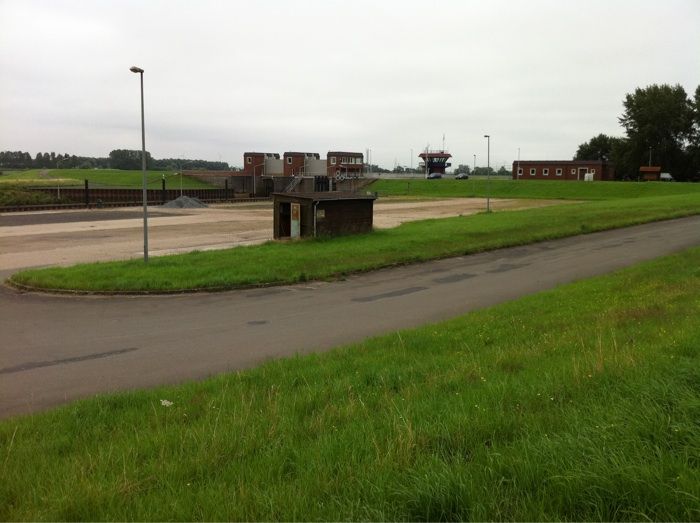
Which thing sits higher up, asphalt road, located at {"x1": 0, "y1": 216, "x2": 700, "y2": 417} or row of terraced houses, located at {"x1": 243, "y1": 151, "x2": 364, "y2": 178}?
row of terraced houses, located at {"x1": 243, "y1": 151, "x2": 364, "y2": 178}

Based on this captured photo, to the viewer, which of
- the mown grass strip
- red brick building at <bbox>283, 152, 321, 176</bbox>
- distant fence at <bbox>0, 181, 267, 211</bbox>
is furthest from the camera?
red brick building at <bbox>283, 152, 321, 176</bbox>

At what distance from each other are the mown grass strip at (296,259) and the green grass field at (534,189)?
30.8 m

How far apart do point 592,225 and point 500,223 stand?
16.8ft

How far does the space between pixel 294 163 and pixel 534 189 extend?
4569 cm

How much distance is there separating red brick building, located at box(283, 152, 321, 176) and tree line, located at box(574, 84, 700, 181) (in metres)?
58.8

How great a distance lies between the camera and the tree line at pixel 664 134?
102 m

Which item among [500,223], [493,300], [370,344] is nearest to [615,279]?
[493,300]

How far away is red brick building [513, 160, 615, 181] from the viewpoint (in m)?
107

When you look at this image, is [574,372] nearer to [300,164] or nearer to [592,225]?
[592,225]

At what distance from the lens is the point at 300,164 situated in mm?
113000

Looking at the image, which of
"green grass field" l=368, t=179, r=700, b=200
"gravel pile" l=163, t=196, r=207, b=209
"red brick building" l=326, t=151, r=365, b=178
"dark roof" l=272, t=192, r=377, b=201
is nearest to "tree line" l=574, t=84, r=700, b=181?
"green grass field" l=368, t=179, r=700, b=200

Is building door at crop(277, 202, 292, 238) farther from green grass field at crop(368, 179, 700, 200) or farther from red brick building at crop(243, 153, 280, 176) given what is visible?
red brick building at crop(243, 153, 280, 176)

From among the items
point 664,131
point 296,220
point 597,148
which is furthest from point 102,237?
point 597,148

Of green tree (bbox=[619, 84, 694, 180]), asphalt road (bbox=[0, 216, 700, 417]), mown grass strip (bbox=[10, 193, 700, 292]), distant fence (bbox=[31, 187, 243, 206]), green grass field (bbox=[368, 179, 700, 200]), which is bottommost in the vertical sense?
asphalt road (bbox=[0, 216, 700, 417])
